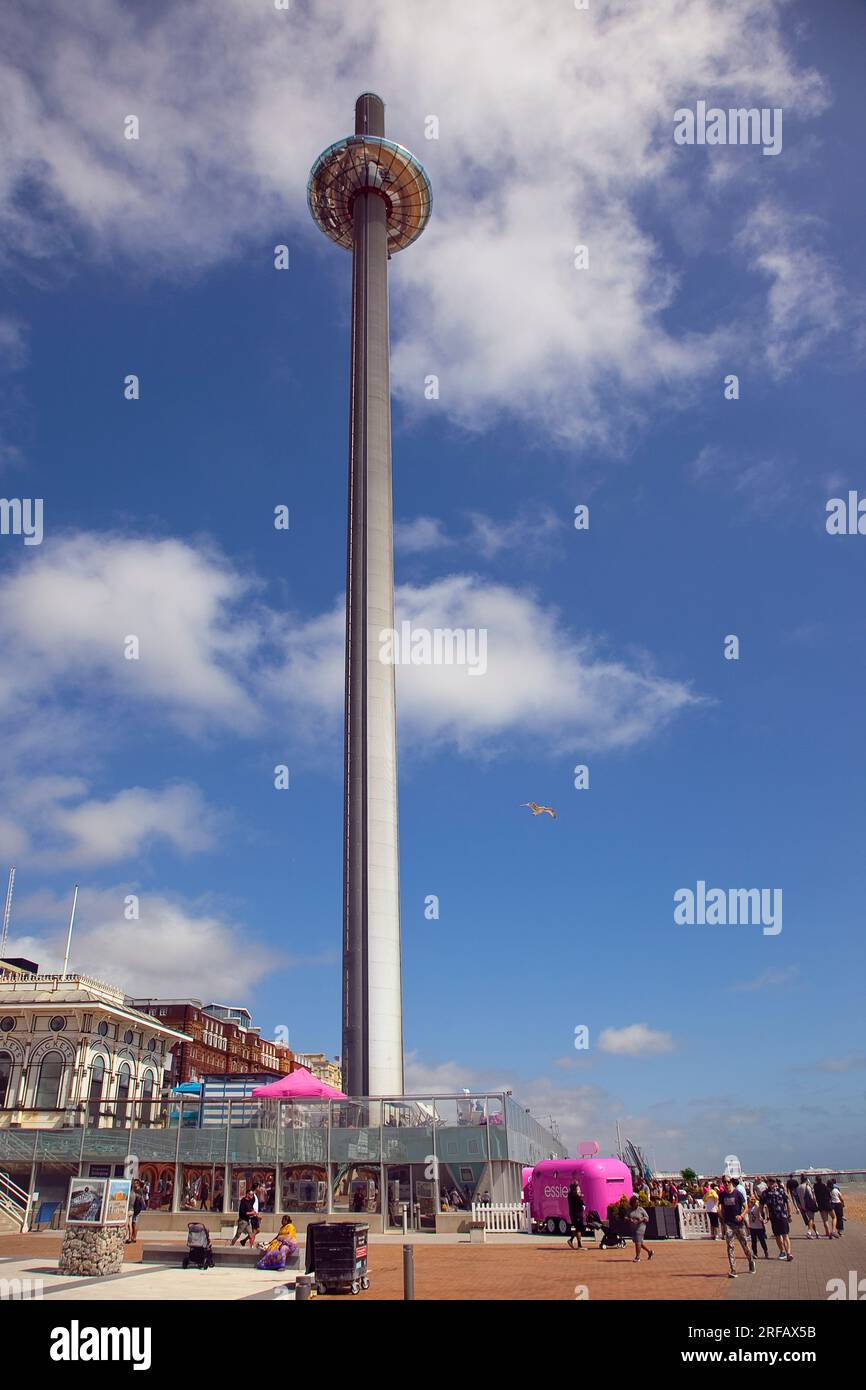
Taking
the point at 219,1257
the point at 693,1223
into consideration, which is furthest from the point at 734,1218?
the point at 693,1223

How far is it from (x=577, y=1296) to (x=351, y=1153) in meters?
22.9

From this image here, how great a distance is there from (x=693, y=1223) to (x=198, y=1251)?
61.6 ft

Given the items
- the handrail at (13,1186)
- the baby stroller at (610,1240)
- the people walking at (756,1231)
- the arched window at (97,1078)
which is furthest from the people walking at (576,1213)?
the arched window at (97,1078)

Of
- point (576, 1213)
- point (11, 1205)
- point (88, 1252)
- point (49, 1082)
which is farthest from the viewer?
point (49, 1082)

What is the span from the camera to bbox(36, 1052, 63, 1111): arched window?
6122cm

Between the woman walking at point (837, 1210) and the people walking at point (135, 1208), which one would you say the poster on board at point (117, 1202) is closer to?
the people walking at point (135, 1208)

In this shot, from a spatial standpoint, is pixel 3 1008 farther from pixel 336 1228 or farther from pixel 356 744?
pixel 336 1228

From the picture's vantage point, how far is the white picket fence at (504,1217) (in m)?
36.0

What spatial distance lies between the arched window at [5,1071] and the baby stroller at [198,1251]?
4299cm

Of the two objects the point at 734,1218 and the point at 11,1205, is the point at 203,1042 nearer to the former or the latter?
the point at 11,1205

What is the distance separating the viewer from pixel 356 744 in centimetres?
6488

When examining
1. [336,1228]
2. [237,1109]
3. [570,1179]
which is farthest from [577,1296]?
[237,1109]

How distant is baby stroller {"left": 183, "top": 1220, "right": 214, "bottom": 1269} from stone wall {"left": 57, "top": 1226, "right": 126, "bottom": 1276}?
2384mm

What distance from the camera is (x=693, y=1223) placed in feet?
114
